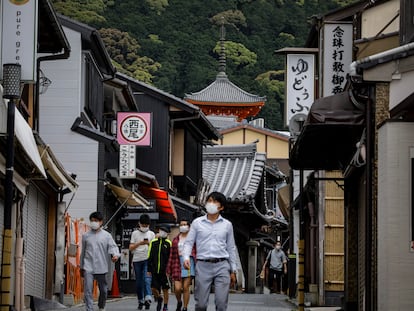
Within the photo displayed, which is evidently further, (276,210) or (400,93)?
(276,210)

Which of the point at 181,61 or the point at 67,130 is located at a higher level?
the point at 181,61

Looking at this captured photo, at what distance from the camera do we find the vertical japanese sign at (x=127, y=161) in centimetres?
3127

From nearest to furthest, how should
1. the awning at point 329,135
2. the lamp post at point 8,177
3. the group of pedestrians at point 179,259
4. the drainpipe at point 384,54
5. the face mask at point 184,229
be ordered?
the drainpipe at point 384,54
the lamp post at point 8,177
the group of pedestrians at point 179,259
the awning at point 329,135
the face mask at point 184,229

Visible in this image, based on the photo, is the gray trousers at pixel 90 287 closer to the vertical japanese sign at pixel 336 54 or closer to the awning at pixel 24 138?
the awning at pixel 24 138

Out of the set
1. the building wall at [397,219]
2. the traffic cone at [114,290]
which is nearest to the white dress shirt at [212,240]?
the building wall at [397,219]

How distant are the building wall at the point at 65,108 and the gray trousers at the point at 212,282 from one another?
13.9m

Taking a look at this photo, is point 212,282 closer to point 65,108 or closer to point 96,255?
point 96,255

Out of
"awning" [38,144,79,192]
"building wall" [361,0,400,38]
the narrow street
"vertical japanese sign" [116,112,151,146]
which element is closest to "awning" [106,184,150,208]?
"vertical japanese sign" [116,112,151,146]

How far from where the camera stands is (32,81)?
1453 cm

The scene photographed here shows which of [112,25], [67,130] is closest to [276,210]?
[67,130]

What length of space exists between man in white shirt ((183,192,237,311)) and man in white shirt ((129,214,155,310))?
22.6 feet

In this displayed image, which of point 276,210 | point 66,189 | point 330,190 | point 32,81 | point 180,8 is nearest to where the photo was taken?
point 32,81

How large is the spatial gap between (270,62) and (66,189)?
90711 millimetres

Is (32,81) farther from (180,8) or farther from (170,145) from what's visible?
(180,8)
